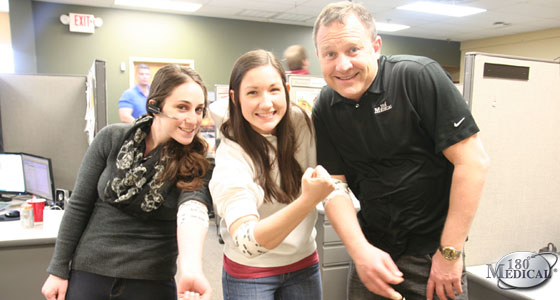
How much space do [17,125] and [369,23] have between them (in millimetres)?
2517

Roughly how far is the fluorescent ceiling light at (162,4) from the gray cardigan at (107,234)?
17.7 ft

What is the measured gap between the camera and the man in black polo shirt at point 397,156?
0.99 meters

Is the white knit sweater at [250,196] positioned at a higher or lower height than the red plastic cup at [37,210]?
higher

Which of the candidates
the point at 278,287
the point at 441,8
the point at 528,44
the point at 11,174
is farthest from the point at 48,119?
the point at 528,44

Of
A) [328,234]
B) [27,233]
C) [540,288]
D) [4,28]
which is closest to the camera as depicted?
[540,288]

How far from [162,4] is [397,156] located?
5.97m

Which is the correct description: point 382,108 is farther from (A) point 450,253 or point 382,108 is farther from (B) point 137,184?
(B) point 137,184

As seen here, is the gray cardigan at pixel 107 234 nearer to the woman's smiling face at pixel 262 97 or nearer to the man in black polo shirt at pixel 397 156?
the woman's smiling face at pixel 262 97

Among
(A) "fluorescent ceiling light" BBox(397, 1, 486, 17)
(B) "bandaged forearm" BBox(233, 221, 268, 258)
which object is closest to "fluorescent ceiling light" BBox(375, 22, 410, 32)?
(A) "fluorescent ceiling light" BBox(397, 1, 486, 17)

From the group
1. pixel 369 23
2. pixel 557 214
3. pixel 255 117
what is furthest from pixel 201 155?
pixel 557 214

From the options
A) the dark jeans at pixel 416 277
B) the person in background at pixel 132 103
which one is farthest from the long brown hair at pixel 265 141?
the person in background at pixel 132 103

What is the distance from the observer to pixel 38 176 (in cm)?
240

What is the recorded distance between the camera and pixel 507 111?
1.59 m

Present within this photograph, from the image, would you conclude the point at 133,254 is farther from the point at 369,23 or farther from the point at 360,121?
the point at 369,23
